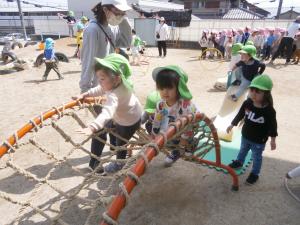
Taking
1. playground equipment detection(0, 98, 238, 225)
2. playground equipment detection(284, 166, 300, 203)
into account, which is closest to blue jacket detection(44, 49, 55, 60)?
playground equipment detection(0, 98, 238, 225)

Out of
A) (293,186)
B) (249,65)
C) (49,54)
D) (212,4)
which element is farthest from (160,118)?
(212,4)

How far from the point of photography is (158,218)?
2262 mm

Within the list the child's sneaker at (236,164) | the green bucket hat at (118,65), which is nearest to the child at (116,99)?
the green bucket hat at (118,65)

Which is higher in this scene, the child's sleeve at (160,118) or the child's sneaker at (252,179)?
the child's sleeve at (160,118)

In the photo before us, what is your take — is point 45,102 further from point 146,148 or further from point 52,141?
point 146,148

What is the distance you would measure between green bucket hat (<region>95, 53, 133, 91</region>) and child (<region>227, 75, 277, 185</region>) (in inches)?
43.9

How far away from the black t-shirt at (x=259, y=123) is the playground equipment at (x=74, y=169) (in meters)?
0.34

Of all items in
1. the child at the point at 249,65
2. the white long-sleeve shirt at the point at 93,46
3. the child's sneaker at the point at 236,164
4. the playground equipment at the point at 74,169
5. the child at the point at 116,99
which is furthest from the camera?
the child at the point at 249,65

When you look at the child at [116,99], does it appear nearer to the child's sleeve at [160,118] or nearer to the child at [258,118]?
the child's sleeve at [160,118]

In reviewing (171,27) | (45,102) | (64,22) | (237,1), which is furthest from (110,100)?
(237,1)

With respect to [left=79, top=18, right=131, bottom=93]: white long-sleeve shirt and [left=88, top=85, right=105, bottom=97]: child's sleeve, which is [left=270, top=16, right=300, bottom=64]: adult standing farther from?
[left=88, top=85, right=105, bottom=97]: child's sleeve

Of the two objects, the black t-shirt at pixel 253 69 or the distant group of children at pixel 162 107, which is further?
the black t-shirt at pixel 253 69

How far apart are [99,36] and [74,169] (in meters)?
1.19

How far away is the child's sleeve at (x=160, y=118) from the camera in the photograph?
2342 millimetres
